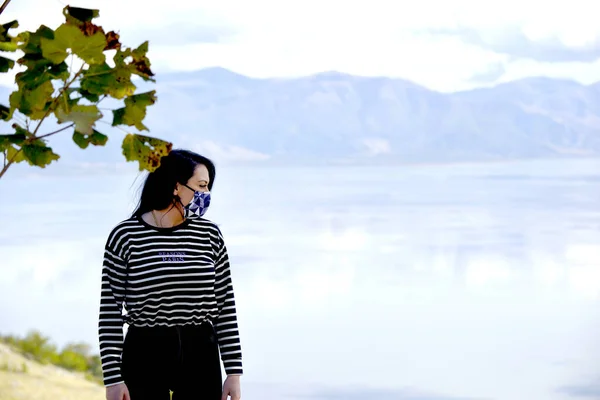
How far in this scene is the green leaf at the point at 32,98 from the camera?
1.10 m

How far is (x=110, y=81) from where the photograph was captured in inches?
44.1

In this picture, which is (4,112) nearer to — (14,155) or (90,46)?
(14,155)

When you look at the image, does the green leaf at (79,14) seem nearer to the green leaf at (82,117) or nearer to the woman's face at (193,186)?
the green leaf at (82,117)

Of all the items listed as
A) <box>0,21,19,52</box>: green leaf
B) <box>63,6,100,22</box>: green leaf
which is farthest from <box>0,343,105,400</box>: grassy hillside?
<box>63,6,100,22</box>: green leaf

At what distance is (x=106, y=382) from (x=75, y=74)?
37.0 inches

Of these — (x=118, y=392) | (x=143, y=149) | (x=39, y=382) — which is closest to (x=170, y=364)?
(x=118, y=392)

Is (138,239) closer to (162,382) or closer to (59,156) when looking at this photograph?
(162,382)

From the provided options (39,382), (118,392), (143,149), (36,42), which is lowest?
(118,392)

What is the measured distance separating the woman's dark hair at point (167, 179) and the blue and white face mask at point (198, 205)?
4 cm

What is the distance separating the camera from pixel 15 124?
117 centimetres

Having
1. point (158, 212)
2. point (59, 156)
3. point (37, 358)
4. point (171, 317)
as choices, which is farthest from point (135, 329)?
point (37, 358)

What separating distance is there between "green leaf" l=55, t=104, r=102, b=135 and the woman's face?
90cm

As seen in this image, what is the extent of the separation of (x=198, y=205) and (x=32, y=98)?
0.91 m

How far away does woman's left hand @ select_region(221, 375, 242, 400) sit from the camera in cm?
198
